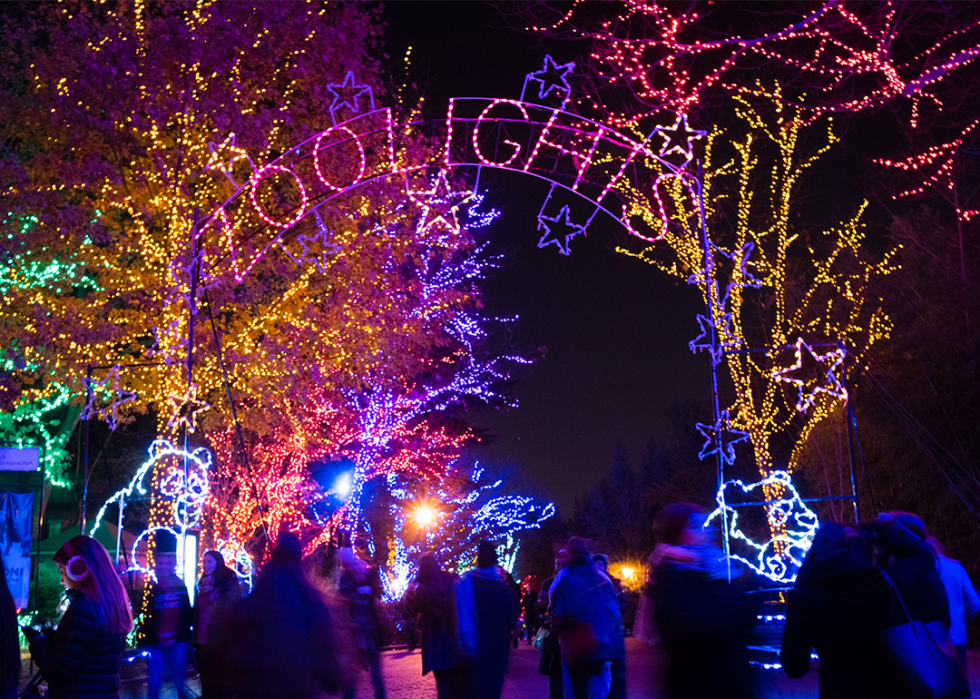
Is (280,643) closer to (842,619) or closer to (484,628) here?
(842,619)

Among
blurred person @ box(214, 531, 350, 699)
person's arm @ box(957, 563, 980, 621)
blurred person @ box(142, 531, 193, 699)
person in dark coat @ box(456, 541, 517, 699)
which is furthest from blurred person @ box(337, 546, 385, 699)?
person's arm @ box(957, 563, 980, 621)

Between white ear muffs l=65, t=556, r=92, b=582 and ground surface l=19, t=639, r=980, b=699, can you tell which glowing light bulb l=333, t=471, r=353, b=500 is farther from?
white ear muffs l=65, t=556, r=92, b=582

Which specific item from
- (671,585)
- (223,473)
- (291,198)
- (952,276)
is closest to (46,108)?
(291,198)

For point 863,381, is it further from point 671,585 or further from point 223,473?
point 671,585

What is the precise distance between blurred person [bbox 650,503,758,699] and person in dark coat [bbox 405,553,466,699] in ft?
9.29

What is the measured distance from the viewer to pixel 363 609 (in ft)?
27.2

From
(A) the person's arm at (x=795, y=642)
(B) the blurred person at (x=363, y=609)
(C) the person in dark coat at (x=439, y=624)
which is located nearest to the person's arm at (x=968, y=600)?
(A) the person's arm at (x=795, y=642)

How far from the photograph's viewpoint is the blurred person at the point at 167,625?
8.90m

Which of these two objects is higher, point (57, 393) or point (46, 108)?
point (46, 108)

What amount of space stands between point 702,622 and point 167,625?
617cm

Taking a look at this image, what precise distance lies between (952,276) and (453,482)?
58.1 ft

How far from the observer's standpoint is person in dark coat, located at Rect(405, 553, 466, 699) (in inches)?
279

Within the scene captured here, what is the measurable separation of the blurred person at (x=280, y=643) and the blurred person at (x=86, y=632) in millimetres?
700

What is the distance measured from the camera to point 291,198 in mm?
18219
